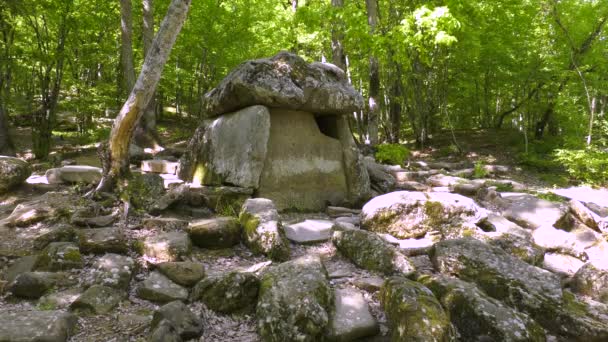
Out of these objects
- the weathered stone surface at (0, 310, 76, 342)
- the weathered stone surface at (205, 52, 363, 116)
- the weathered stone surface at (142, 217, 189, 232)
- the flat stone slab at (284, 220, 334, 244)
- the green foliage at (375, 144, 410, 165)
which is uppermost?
the weathered stone surface at (205, 52, 363, 116)

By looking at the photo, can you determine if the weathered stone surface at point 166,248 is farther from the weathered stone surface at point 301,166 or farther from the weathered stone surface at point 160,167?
the weathered stone surface at point 160,167

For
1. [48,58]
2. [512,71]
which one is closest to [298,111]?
[48,58]

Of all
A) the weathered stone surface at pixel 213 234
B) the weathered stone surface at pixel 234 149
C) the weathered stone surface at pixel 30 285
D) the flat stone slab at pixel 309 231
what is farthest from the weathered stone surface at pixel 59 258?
the weathered stone surface at pixel 234 149

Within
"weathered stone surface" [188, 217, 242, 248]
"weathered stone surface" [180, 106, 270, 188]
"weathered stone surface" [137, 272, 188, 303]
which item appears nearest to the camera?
"weathered stone surface" [137, 272, 188, 303]

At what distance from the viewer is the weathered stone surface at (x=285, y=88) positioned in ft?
20.8

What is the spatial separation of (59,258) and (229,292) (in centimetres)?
185

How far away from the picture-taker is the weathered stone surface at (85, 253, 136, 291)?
3.58m

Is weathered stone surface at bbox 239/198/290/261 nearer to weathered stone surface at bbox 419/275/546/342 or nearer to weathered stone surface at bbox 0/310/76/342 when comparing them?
weathered stone surface at bbox 419/275/546/342

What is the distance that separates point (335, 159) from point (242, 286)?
412 cm

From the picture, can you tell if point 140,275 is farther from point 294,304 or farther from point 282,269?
point 294,304

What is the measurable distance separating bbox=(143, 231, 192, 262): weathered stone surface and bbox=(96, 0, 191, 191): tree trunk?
198 centimetres

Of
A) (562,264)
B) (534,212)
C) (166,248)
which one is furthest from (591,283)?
(166,248)

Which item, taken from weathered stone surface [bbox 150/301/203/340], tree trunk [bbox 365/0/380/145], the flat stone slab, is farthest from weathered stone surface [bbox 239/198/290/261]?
tree trunk [bbox 365/0/380/145]

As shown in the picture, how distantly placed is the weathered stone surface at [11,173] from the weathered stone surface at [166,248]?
344 centimetres
